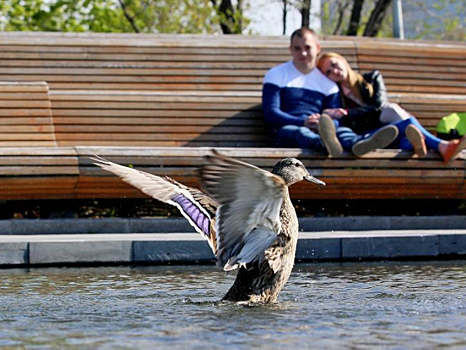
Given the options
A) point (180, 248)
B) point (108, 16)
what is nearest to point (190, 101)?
point (180, 248)

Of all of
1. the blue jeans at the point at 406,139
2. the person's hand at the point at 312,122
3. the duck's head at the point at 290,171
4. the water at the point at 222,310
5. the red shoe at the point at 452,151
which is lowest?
the water at the point at 222,310

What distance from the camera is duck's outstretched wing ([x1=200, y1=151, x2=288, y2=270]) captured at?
559 centimetres

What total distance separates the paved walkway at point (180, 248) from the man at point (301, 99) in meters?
1.77

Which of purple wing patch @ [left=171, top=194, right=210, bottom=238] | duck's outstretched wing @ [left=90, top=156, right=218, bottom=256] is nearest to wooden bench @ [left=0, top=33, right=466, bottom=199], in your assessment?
duck's outstretched wing @ [left=90, top=156, right=218, bottom=256]

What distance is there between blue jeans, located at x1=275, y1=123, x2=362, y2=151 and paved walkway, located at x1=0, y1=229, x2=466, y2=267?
1.47 metres

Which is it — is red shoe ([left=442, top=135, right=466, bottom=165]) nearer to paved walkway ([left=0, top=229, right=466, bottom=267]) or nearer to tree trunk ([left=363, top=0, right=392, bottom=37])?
paved walkway ([left=0, top=229, right=466, bottom=267])

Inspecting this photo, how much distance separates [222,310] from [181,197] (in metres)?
0.89

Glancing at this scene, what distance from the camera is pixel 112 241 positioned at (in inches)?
337

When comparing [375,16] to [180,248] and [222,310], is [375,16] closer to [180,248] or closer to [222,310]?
[180,248]

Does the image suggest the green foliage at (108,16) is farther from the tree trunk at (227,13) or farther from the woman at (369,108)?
the woman at (369,108)

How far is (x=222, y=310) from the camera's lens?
609cm

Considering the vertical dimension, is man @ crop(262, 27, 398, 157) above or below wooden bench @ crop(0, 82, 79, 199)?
above

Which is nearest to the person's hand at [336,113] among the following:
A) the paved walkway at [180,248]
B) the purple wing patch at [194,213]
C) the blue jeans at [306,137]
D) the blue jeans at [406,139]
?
the blue jeans at [306,137]

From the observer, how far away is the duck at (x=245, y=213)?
564 cm
